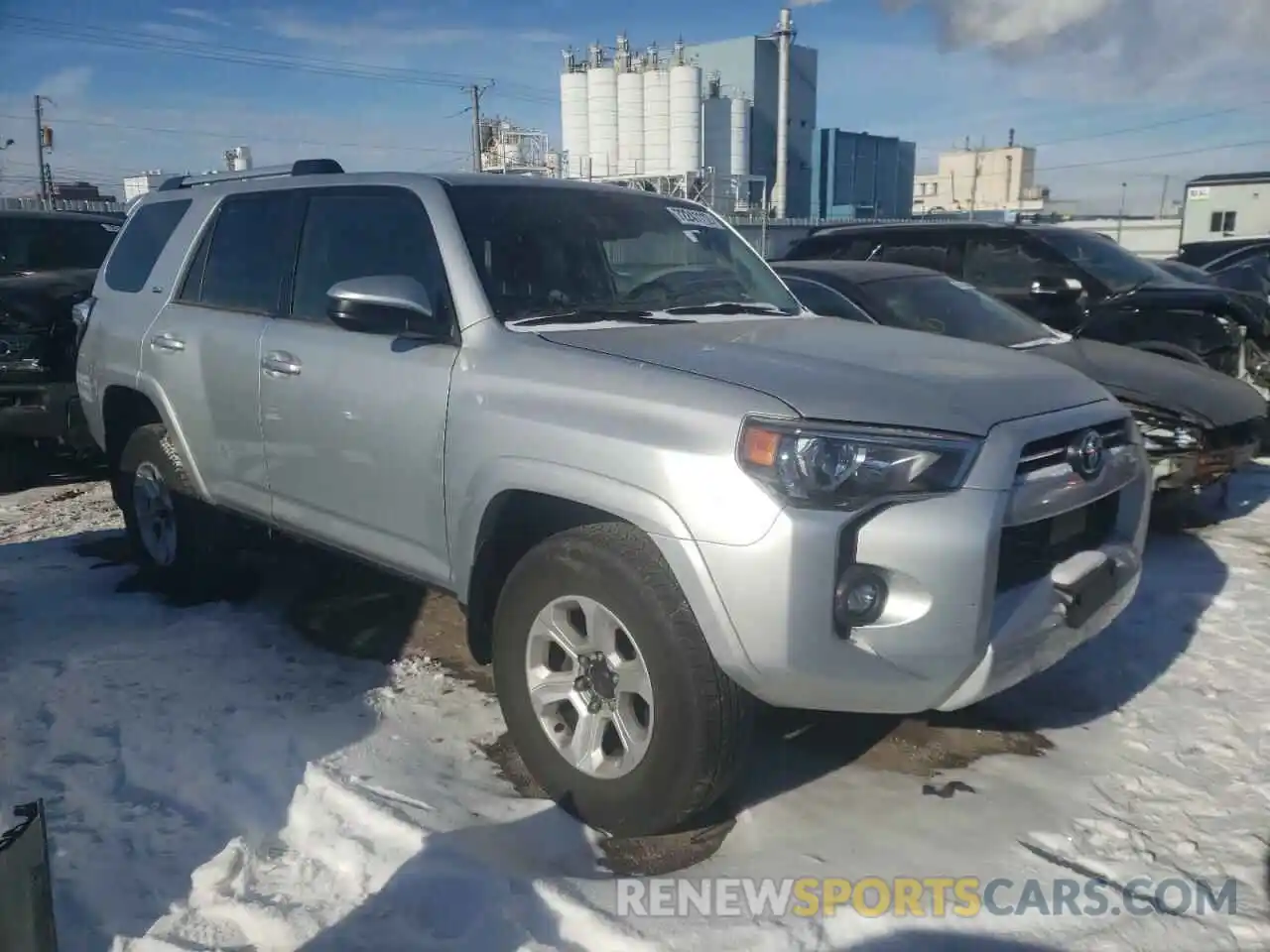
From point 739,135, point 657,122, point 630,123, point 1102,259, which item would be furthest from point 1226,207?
point 1102,259

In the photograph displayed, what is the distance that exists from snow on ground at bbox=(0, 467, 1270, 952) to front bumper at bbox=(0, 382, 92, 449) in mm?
2708

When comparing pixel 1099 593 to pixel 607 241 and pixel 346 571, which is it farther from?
pixel 346 571

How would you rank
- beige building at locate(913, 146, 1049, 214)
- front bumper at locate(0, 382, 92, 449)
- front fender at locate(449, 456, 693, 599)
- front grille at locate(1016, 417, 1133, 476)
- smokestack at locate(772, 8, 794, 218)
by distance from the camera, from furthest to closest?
beige building at locate(913, 146, 1049, 214), smokestack at locate(772, 8, 794, 218), front bumper at locate(0, 382, 92, 449), front grille at locate(1016, 417, 1133, 476), front fender at locate(449, 456, 693, 599)

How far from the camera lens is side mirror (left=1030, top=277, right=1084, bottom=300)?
735cm

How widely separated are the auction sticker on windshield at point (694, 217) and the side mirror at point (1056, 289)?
366cm

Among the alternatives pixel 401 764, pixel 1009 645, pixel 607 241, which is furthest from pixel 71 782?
pixel 1009 645

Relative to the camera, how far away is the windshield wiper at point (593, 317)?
11.3ft

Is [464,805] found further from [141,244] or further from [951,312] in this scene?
[951,312]

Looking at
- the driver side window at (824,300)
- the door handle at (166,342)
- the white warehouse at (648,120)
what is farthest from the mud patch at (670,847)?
the white warehouse at (648,120)

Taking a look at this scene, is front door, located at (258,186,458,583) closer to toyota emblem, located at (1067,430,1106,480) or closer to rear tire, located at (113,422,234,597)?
rear tire, located at (113,422,234,597)

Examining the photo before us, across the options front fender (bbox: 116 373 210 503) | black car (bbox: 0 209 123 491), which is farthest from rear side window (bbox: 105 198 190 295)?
black car (bbox: 0 209 123 491)

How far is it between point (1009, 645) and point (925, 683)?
267 millimetres

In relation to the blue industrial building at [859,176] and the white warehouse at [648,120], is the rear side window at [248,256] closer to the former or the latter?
the white warehouse at [648,120]

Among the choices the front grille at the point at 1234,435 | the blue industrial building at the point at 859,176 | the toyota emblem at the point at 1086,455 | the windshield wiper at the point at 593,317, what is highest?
the blue industrial building at the point at 859,176
